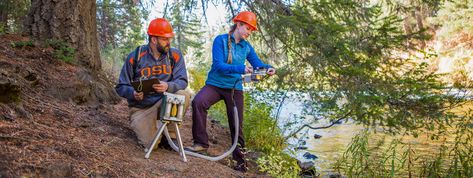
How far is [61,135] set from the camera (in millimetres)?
4047

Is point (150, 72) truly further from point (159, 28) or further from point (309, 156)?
point (309, 156)

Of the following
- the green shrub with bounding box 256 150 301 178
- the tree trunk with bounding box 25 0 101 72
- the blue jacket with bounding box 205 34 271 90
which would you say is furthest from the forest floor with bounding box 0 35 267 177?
the blue jacket with bounding box 205 34 271 90

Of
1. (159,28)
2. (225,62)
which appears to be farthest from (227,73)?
(159,28)

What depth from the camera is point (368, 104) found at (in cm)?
611

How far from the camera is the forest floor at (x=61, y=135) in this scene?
3.30 meters

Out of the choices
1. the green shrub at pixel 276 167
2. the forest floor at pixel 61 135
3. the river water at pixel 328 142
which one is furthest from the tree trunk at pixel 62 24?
the river water at pixel 328 142

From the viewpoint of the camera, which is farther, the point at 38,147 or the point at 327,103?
the point at 327,103

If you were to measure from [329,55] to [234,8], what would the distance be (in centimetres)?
240

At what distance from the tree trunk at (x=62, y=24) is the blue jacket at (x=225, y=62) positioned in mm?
2109

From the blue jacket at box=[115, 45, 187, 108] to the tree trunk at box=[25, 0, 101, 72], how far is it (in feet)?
5.12

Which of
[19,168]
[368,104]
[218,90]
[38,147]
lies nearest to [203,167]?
[218,90]

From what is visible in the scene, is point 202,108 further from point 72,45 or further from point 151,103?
point 72,45

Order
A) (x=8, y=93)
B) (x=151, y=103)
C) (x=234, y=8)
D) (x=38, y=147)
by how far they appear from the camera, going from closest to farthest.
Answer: (x=38, y=147), (x=8, y=93), (x=151, y=103), (x=234, y=8)

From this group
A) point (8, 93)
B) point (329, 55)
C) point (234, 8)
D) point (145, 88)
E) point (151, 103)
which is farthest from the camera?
point (234, 8)
